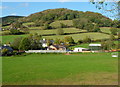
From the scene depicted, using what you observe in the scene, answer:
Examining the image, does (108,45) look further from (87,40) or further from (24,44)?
(24,44)

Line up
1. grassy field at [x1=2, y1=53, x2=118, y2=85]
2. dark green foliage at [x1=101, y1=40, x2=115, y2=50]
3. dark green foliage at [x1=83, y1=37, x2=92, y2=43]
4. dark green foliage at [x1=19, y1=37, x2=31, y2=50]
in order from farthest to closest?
dark green foliage at [x1=83, y1=37, x2=92, y2=43] → dark green foliage at [x1=101, y1=40, x2=115, y2=50] → dark green foliage at [x1=19, y1=37, x2=31, y2=50] → grassy field at [x1=2, y1=53, x2=118, y2=85]

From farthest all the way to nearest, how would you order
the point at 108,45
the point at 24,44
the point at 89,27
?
the point at 89,27, the point at 108,45, the point at 24,44

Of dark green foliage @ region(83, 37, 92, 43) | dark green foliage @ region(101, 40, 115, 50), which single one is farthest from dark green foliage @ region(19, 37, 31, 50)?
dark green foliage @ region(101, 40, 115, 50)

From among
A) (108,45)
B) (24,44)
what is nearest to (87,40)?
(108,45)

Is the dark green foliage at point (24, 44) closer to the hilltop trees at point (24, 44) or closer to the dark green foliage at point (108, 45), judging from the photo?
the hilltop trees at point (24, 44)

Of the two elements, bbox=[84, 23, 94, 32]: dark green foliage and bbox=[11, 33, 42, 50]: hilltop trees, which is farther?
bbox=[84, 23, 94, 32]: dark green foliage

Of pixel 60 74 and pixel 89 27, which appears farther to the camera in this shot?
pixel 89 27

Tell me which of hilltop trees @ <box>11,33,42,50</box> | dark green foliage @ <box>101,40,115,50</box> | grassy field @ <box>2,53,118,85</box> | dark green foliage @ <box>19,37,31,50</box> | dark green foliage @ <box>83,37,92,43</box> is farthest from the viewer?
dark green foliage @ <box>83,37,92,43</box>

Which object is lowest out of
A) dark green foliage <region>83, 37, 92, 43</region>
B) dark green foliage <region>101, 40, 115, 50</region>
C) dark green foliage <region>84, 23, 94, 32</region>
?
dark green foliage <region>101, 40, 115, 50</region>

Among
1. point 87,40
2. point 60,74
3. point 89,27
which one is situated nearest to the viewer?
point 60,74

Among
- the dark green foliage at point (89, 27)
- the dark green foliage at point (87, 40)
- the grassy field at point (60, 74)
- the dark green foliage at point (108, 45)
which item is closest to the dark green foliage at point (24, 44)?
the dark green foliage at point (87, 40)

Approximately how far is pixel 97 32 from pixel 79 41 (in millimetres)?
13431

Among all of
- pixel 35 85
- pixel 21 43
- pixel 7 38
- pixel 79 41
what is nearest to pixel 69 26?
pixel 79 41

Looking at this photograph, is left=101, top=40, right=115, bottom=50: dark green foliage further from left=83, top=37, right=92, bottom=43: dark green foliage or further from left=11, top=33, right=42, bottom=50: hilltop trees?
left=11, top=33, right=42, bottom=50: hilltop trees
